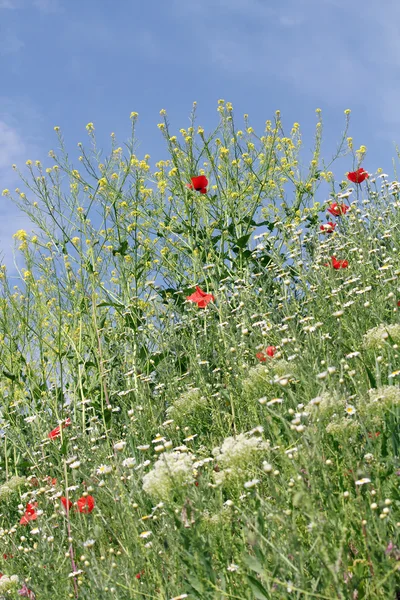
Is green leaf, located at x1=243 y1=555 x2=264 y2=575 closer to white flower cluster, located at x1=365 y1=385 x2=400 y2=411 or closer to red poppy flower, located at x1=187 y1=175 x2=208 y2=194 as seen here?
white flower cluster, located at x1=365 y1=385 x2=400 y2=411

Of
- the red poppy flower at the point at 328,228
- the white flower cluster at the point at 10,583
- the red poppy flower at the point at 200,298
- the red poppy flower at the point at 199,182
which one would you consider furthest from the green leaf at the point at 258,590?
the red poppy flower at the point at 328,228

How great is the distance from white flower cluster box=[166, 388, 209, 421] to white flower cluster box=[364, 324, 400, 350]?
40.4 inches

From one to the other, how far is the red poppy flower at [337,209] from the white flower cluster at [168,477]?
3.97 meters

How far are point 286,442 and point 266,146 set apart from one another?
12.3 feet

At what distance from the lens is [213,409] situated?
13.1 ft

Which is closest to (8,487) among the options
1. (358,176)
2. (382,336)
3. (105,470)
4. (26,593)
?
(26,593)

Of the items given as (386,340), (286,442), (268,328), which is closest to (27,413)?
(268,328)

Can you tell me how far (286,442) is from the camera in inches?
131

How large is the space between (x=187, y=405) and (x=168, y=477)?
160cm

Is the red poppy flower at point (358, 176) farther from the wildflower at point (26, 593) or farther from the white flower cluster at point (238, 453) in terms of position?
the wildflower at point (26, 593)

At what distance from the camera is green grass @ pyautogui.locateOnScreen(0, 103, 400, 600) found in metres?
2.26

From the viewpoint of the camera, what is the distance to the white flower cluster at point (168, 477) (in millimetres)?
2362

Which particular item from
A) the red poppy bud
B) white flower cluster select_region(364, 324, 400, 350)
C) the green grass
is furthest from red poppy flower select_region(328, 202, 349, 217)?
white flower cluster select_region(364, 324, 400, 350)

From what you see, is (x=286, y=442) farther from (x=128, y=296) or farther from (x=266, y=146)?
(x=266, y=146)
